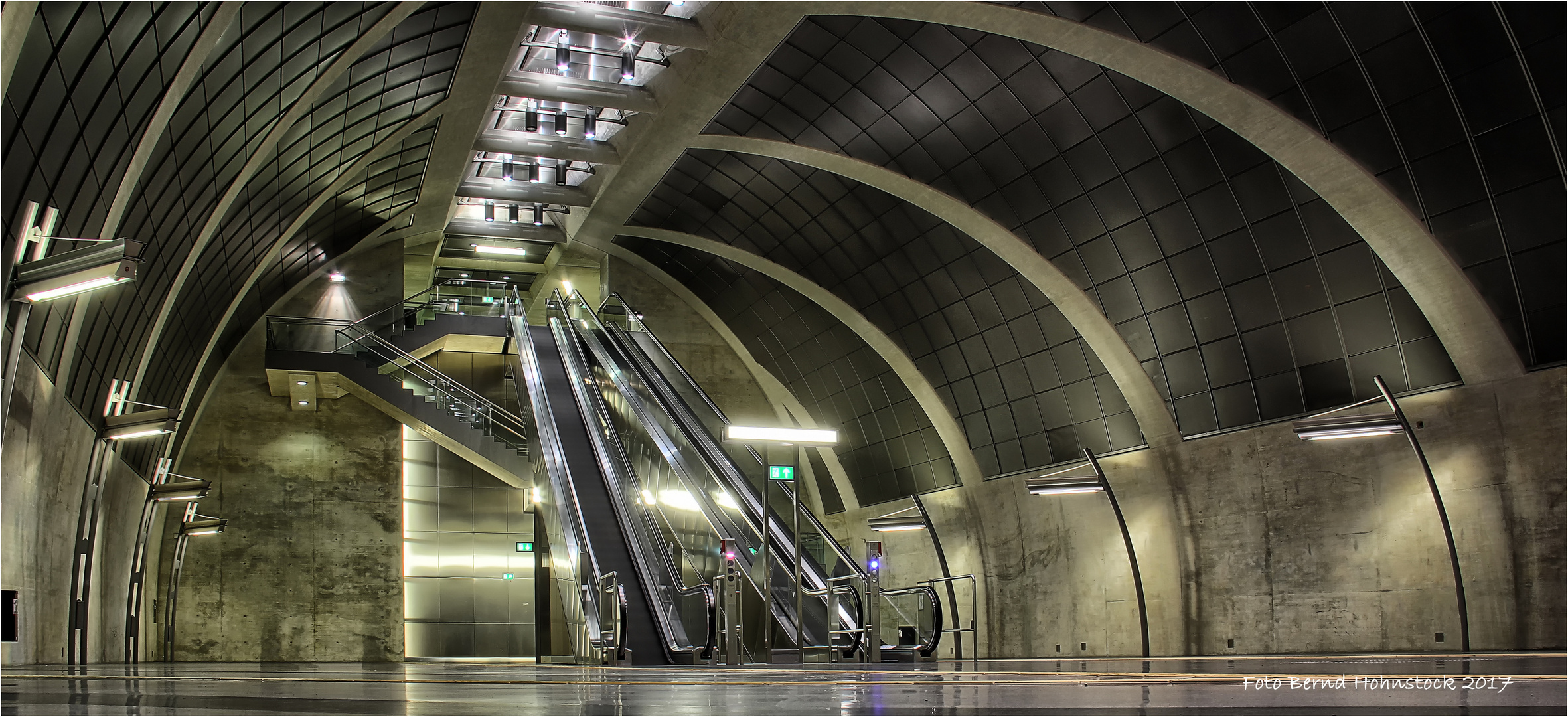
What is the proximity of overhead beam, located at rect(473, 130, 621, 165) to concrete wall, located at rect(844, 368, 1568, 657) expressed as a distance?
12.8 metres

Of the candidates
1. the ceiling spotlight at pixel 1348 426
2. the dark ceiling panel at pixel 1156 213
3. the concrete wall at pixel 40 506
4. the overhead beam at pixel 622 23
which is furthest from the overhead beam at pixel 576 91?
the ceiling spotlight at pixel 1348 426

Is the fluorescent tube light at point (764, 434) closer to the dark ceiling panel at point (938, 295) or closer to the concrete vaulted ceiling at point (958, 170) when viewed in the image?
the concrete vaulted ceiling at point (958, 170)

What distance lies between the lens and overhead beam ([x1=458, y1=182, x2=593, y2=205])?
30875 millimetres

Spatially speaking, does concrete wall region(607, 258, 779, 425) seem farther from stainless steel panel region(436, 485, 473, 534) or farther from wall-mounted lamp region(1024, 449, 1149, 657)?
wall-mounted lamp region(1024, 449, 1149, 657)

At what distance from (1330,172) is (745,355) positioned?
72.0 ft

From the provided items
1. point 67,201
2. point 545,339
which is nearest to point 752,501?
point 67,201

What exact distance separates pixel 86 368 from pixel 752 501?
10056mm

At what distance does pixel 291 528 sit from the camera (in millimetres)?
32219

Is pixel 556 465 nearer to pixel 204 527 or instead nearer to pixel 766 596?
pixel 766 596

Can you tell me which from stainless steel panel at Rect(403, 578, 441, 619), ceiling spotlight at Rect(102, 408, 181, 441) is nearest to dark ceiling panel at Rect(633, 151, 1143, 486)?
stainless steel panel at Rect(403, 578, 441, 619)

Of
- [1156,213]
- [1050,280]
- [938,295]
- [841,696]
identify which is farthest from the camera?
[938,295]

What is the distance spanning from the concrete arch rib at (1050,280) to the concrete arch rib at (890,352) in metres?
5.82

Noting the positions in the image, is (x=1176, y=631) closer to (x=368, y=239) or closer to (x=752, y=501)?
(x=752, y=501)

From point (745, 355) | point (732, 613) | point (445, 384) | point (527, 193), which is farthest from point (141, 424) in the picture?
point (745, 355)
